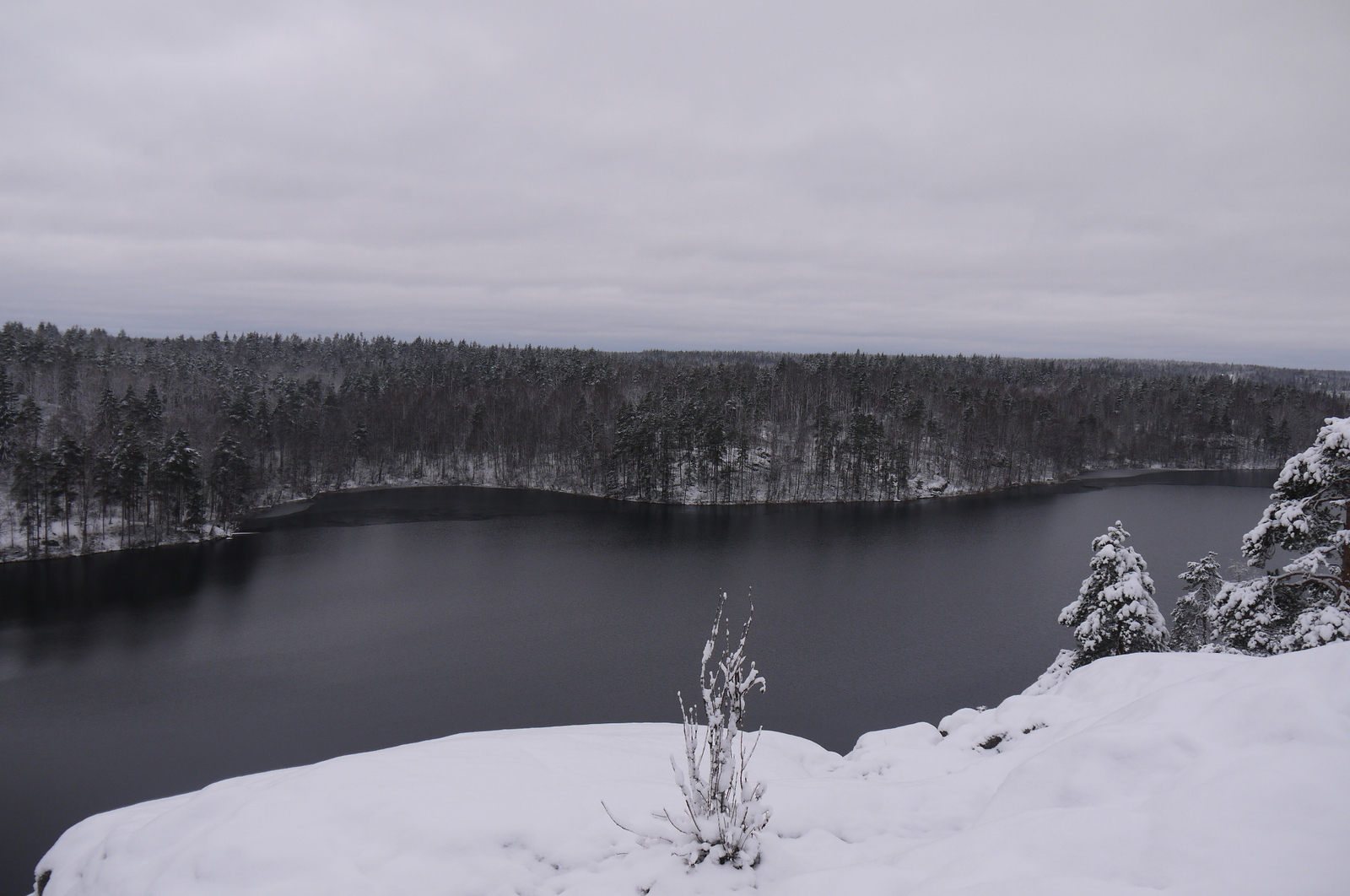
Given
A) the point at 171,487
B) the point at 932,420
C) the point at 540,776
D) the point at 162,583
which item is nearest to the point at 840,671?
the point at 540,776

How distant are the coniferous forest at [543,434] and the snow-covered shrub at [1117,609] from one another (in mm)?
53707

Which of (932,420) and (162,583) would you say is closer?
(162,583)

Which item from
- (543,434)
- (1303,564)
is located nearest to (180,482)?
(543,434)

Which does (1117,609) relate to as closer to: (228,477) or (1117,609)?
(1117,609)

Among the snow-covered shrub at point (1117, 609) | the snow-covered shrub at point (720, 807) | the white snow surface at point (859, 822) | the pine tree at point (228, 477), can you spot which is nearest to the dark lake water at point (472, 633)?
the pine tree at point (228, 477)

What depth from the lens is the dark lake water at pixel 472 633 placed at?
22.8m

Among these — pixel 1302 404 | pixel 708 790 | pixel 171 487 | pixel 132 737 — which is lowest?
pixel 132 737

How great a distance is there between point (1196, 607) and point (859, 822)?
1874 centimetres

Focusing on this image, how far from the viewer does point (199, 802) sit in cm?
800

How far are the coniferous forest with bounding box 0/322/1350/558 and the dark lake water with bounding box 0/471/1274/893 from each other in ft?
23.7

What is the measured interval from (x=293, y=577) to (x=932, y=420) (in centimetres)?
7607

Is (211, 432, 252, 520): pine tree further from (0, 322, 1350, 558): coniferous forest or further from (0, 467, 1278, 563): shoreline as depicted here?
(0, 467, 1278, 563): shoreline

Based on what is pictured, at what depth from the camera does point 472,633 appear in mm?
33156

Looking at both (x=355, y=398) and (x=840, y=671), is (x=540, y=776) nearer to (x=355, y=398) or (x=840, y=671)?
(x=840, y=671)
